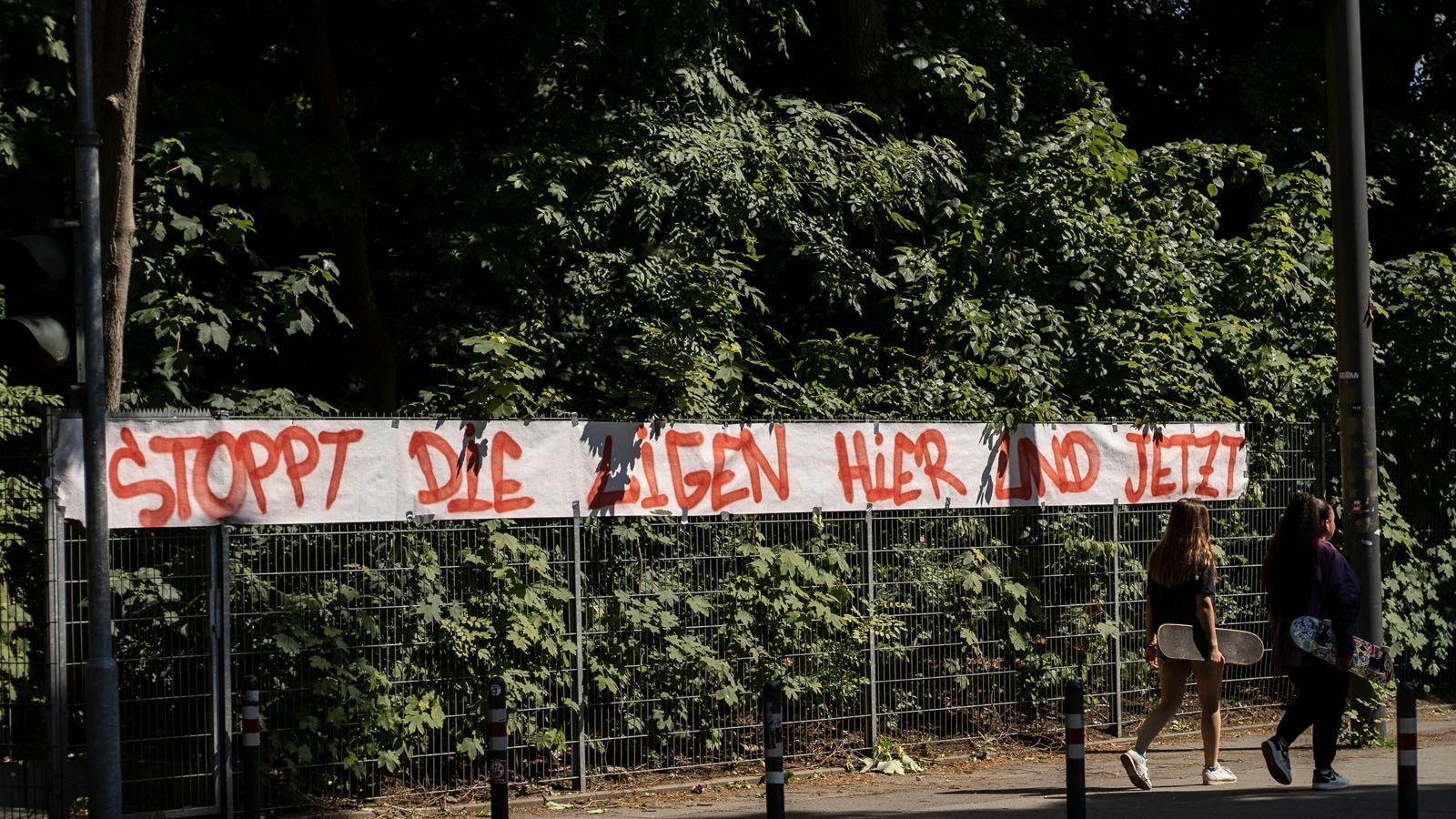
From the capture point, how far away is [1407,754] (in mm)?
7883

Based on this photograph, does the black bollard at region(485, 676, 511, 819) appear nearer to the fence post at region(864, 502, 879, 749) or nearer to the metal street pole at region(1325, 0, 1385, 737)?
the fence post at region(864, 502, 879, 749)

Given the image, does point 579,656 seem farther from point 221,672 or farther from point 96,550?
point 96,550

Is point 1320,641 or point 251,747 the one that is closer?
point 251,747

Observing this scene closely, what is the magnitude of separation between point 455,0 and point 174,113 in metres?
3.35

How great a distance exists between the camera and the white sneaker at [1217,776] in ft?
34.9

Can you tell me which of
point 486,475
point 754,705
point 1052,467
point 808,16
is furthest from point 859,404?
point 808,16

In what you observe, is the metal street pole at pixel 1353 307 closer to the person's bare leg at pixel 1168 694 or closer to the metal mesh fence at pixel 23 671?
the person's bare leg at pixel 1168 694

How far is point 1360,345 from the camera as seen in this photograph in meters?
12.0

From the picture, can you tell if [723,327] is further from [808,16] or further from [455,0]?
[808,16]

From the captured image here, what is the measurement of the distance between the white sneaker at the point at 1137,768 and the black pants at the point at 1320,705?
35.0 inches

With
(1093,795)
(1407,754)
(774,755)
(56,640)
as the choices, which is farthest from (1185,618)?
(56,640)

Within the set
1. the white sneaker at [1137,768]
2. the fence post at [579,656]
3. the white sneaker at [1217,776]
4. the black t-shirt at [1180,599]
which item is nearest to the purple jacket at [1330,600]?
the black t-shirt at [1180,599]

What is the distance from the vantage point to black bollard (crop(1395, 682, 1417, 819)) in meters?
7.86

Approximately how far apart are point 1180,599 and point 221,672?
234 inches
